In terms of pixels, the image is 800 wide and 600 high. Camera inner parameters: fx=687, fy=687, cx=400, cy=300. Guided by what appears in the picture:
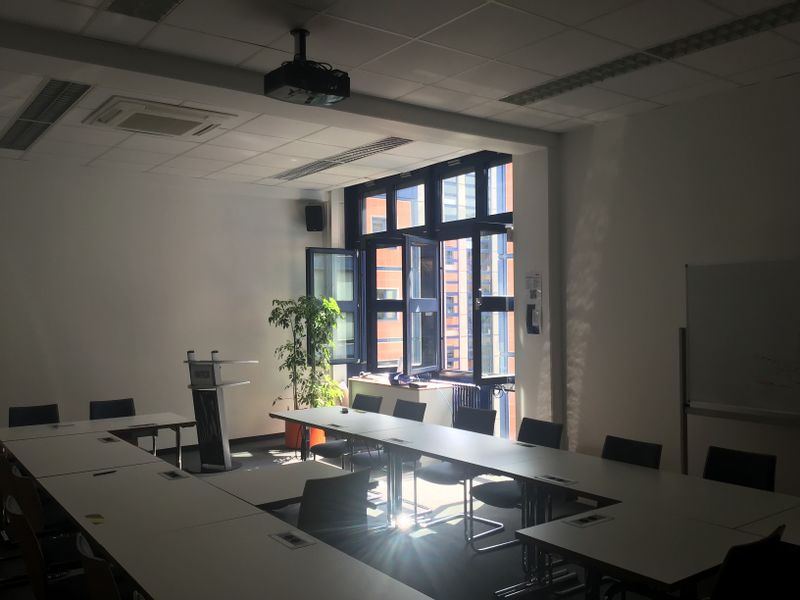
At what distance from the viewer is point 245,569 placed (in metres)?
2.60

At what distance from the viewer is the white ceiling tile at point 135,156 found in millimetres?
6965

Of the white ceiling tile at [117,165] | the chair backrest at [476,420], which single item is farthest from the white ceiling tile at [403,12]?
the white ceiling tile at [117,165]

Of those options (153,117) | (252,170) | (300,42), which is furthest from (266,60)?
(252,170)

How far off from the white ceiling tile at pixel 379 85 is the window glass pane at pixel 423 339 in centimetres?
346

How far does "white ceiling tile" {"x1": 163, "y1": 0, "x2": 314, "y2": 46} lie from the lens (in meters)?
3.52

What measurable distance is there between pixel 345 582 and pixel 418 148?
5.15 meters

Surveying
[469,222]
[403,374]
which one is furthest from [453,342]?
[469,222]

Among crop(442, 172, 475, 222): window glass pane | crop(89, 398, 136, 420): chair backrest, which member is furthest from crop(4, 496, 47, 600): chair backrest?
crop(442, 172, 475, 222): window glass pane

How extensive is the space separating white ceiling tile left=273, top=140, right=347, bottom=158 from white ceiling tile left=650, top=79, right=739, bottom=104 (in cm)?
307

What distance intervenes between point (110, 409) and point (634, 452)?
15.7ft

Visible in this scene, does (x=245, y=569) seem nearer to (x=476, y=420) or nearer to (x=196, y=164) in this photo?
(x=476, y=420)

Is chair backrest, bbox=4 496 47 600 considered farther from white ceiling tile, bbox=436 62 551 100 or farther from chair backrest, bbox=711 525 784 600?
white ceiling tile, bbox=436 62 551 100

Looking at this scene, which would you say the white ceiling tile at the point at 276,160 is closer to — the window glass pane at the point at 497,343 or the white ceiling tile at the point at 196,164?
the white ceiling tile at the point at 196,164

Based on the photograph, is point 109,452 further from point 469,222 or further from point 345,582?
point 469,222
